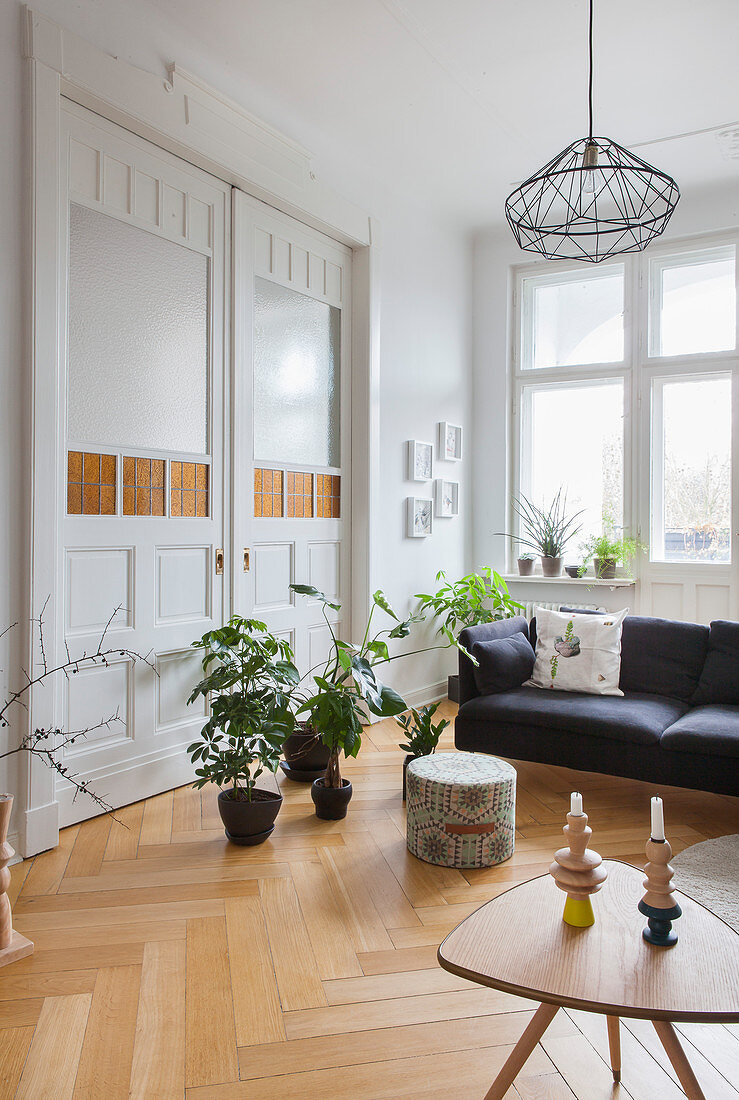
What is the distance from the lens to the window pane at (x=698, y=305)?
4793 millimetres

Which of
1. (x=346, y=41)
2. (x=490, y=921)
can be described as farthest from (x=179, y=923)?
(x=346, y=41)

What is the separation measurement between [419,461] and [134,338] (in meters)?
2.14

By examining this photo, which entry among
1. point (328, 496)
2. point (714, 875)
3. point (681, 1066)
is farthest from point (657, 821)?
point (328, 496)

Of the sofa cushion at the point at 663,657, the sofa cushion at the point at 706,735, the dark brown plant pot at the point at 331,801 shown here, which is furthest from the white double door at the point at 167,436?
the sofa cushion at the point at 706,735

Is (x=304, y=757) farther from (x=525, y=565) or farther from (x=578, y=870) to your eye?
(x=525, y=565)

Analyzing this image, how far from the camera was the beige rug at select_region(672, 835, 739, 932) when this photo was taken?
229 cm

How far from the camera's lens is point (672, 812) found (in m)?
3.13

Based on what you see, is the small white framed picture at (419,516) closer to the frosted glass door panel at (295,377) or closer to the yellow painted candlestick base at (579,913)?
the frosted glass door panel at (295,377)

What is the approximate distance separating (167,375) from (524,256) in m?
3.12

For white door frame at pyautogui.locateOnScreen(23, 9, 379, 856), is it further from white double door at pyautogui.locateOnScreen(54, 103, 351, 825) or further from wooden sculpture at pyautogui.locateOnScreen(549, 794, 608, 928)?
wooden sculpture at pyautogui.locateOnScreen(549, 794, 608, 928)

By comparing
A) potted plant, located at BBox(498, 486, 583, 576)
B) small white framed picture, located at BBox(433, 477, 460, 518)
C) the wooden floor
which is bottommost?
the wooden floor

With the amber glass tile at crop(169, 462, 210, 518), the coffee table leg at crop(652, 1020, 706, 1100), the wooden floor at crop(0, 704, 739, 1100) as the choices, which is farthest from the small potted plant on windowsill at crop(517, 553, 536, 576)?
the coffee table leg at crop(652, 1020, 706, 1100)

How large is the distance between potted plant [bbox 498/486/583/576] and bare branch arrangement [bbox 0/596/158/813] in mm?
2993

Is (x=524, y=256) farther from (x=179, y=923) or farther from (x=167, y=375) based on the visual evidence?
(x=179, y=923)
